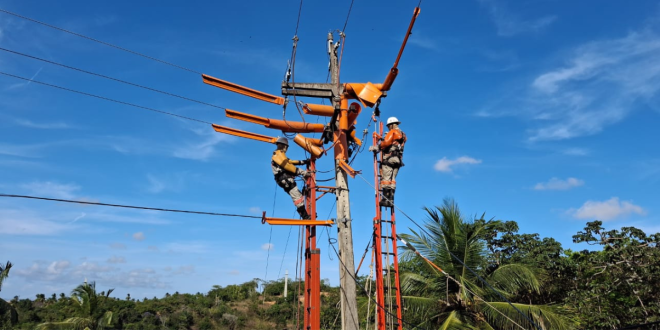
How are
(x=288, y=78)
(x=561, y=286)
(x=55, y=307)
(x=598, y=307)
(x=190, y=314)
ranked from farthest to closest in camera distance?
1. (x=190, y=314)
2. (x=55, y=307)
3. (x=561, y=286)
4. (x=598, y=307)
5. (x=288, y=78)

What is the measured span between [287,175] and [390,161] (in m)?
2.27

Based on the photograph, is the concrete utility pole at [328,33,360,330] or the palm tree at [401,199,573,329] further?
the palm tree at [401,199,573,329]

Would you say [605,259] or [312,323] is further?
[605,259]

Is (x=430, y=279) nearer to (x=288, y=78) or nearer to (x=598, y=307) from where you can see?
(x=598, y=307)

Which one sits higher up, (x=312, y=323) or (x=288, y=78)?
(x=288, y=78)

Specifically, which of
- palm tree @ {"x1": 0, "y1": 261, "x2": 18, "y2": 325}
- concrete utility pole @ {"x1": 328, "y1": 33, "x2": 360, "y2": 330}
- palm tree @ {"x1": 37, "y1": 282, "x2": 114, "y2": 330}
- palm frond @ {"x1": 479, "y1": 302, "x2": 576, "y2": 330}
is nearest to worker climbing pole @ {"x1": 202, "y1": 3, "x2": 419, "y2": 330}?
concrete utility pole @ {"x1": 328, "y1": 33, "x2": 360, "y2": 330}

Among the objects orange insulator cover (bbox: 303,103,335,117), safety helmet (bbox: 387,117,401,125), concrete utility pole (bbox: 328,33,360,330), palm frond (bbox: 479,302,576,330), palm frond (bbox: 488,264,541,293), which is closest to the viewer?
concrete utility pole (bbox: 328,33,360,330)

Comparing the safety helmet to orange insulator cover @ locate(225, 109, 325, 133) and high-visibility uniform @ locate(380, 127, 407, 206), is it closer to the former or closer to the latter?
high-visibility uniform @ locate(380, 127, 407, 206)

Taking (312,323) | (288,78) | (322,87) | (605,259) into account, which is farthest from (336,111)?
(605,259)

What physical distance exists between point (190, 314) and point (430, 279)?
25.5 meters

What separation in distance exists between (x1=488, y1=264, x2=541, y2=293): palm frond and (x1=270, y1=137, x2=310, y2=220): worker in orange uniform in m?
7.07

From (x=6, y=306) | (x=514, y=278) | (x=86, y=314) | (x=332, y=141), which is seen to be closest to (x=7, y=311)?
(x=6, y=306)

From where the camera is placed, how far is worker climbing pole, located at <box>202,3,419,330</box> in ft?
27.9

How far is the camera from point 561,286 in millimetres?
16062
